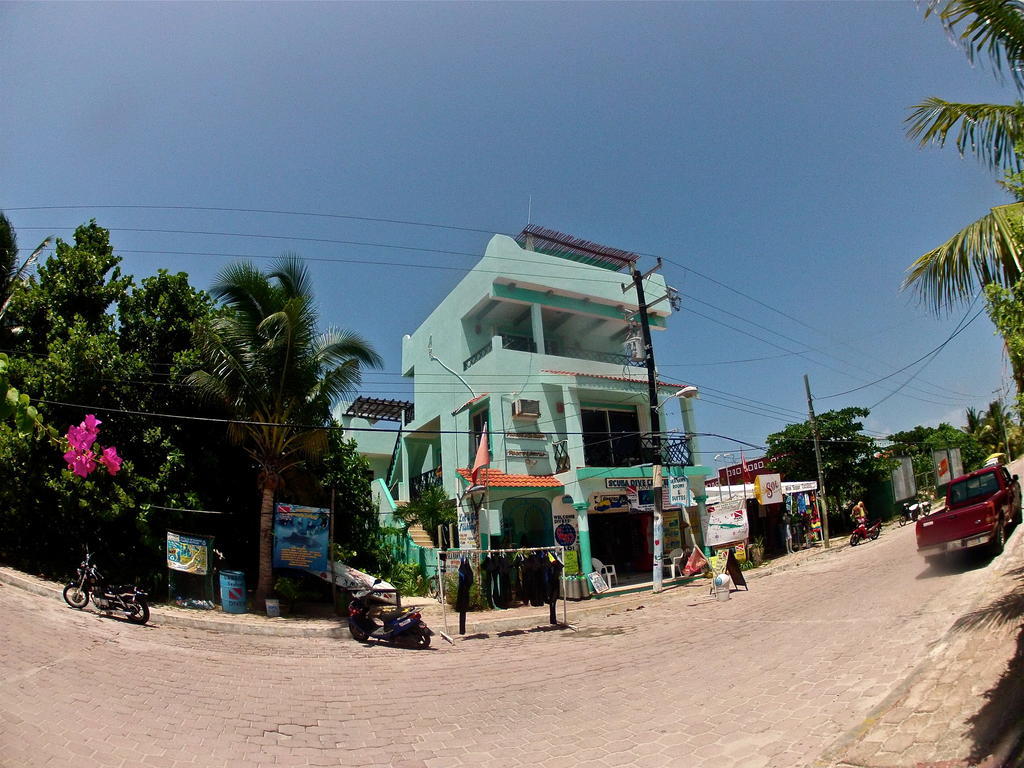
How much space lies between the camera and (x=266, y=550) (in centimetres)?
1459

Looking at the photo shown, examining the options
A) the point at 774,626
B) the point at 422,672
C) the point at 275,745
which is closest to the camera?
the point at 275,745

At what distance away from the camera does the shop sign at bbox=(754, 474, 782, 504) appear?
23348 mm

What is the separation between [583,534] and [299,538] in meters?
9.37

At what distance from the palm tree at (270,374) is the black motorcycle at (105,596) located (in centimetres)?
300

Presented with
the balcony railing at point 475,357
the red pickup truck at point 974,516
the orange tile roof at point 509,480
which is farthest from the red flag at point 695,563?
the balcony railing at point 475,357

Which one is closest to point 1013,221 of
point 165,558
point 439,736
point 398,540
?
point 439,736

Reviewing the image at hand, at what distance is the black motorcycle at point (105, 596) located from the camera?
1182 centimetres

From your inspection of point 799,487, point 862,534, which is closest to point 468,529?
point 862,534

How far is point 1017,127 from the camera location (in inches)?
214

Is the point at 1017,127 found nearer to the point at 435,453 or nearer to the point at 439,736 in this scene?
the point at 439,736

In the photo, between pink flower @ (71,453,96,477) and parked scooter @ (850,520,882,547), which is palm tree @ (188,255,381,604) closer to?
pink flower @ (71,453,96,477)

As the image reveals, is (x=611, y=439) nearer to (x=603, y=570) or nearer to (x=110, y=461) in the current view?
(x=603, y=570)

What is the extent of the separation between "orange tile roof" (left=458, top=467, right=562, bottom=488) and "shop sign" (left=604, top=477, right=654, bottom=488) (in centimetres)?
176

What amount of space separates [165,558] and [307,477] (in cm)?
382
